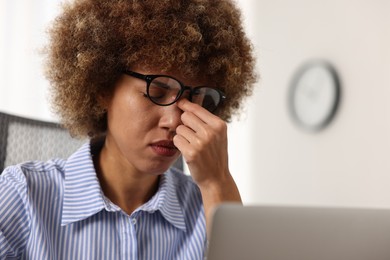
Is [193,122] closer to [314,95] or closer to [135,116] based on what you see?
[135,116]

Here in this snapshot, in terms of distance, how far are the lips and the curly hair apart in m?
0.16

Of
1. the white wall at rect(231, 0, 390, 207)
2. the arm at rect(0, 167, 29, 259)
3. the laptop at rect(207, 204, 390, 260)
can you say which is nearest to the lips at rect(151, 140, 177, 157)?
the arm at rect(0, 167, 29, 259)

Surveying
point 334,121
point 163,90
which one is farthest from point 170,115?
point 334,121

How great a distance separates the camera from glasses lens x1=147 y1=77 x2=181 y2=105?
116 centimetres

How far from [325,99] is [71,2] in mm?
1681

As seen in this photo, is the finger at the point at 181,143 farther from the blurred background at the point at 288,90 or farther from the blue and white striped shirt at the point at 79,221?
the blurred background at the point at 288,90

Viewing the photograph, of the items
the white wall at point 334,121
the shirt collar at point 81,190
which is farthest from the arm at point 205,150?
the white wall at point 334,121

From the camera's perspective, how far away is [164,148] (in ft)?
3.87

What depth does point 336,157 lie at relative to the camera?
263cm

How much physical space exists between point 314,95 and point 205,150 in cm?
174

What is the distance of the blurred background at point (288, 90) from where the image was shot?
2.41 m

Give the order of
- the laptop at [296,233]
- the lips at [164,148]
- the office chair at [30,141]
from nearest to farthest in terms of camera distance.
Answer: the laptop at [296,233] < the lips at [164,148] < the office chair at [30,141]

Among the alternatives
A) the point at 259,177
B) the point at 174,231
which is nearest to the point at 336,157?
the point at 259,177

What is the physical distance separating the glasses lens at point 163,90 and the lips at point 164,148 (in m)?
0.09
